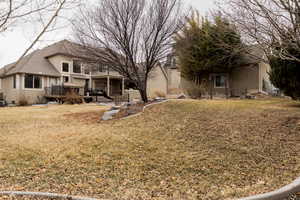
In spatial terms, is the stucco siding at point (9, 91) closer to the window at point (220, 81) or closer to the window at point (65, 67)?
the window at point (65, 67)

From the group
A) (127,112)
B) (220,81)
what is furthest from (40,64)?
(220,81)

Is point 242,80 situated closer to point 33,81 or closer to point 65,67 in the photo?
point 65,67

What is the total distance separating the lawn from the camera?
2.97 m

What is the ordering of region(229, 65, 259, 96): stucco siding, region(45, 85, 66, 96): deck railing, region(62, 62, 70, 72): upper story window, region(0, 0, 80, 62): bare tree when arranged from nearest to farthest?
1. region(0, 0, 80, 62): bare tree
2. region(229, 65, 259, 96): stucco siding
3. region(45, 85, 66, 96): deck railing
4. region(62, 62, 70, 72): upper story window

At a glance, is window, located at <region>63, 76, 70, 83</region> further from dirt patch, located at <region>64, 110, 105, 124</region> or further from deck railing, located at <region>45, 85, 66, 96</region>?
dirt patch, located at <region>64, 110, 105, 124</region>

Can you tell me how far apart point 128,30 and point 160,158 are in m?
6.47

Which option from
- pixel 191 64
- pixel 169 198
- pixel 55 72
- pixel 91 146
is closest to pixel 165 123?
pixel 91 146

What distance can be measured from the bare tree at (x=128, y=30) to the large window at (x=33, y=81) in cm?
1349

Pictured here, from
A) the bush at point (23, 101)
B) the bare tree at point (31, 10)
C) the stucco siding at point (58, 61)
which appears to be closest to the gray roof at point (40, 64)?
the stucco siding at point (58, 61)

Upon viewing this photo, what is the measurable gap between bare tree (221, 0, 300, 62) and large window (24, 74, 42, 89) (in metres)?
19.6

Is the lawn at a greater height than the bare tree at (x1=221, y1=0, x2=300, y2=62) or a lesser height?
lesser

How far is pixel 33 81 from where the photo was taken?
20562 mm

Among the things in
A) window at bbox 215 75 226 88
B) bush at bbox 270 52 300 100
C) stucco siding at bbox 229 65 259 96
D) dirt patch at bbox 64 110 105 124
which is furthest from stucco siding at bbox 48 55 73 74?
bush at bbox 270 52 300 100

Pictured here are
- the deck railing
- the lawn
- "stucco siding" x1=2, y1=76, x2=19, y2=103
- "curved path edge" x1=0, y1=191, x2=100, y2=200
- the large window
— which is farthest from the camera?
the deck railing
